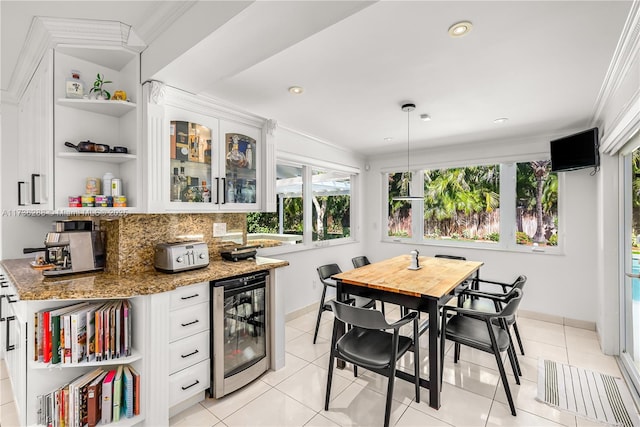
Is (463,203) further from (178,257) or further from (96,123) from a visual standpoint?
(96,123)

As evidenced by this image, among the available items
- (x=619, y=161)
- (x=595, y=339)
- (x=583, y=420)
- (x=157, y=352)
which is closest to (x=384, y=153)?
(x=619, y=161)

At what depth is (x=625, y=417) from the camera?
198cm

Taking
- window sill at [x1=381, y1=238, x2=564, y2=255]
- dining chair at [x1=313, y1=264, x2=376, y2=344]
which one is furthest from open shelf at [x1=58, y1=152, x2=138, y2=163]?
window sill at [x1=381, y1=238, x2=564, y2=255]

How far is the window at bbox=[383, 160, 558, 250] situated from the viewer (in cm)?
383

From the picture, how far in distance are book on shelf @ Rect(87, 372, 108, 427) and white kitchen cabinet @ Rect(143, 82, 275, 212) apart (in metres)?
1.11

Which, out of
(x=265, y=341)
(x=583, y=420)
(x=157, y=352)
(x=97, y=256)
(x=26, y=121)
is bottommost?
(x=583, y=420)

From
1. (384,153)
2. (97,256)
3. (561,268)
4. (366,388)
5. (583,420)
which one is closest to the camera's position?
(583,420)

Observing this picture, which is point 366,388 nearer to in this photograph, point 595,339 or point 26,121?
point 595,339

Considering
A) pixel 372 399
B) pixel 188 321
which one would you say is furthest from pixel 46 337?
pixel 372 399

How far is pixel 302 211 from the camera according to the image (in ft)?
13.1

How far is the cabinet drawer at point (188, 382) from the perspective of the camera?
76.0 inches

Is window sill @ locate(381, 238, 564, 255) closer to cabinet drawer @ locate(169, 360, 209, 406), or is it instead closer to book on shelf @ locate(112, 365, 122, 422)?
cabinet drawer @ locate(169, 360, 209, 406)

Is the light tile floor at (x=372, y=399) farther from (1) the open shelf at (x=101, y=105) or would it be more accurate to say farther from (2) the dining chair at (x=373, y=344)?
(1) the open shelf at (x=101, y=105)

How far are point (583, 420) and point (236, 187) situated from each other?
3125 mm
